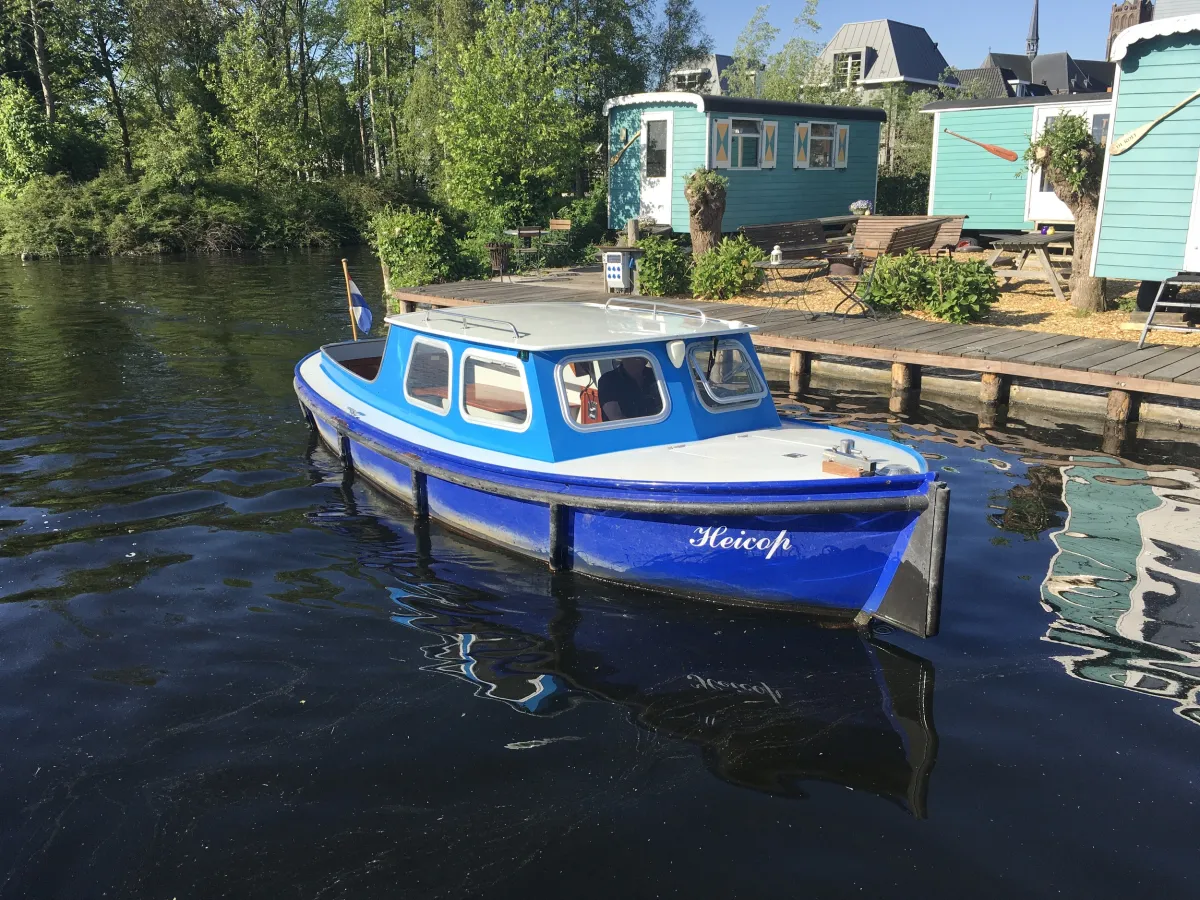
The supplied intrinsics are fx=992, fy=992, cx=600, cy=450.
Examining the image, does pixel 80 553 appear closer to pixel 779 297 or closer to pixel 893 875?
pixel 893 875

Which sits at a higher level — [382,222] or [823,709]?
[382,222]

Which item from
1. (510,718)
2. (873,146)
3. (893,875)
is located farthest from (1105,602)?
(873,146)

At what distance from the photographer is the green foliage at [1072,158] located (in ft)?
53.3

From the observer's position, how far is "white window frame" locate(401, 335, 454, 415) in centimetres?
939

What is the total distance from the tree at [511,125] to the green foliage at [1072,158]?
15234 mm

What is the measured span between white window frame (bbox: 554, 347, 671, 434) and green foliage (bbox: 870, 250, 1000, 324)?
927cm

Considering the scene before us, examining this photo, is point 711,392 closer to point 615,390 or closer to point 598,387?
point 615,390

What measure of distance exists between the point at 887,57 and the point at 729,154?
1625 inches

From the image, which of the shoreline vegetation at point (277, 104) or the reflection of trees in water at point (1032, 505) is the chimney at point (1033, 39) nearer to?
the shoreline vegetation at point (277, 104)

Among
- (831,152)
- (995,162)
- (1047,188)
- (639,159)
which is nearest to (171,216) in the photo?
(639,159)

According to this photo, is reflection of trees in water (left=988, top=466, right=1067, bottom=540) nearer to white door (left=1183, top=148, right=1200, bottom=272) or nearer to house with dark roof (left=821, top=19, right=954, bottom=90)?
white door (left=1183, top=148, right=1200, bottom=272)

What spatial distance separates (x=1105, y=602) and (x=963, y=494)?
8.73 feet

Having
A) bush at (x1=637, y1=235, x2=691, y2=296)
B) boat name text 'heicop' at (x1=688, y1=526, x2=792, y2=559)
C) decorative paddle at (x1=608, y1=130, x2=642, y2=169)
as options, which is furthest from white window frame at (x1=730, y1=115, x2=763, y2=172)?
boat name text 'heicop' at (x1=688, y1=526, x2=792, y2=559)

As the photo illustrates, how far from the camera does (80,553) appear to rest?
933cm
